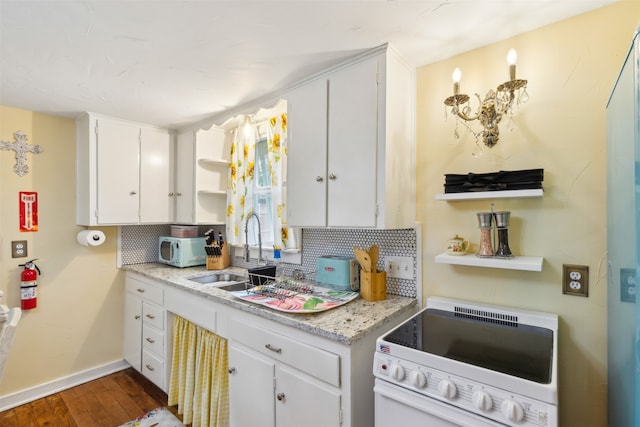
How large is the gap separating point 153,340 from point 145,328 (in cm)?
17

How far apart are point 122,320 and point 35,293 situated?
2.42 feet

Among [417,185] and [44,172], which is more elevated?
[44,172]

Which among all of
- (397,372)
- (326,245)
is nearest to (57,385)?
(326,245)

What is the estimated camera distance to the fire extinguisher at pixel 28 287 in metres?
2.35

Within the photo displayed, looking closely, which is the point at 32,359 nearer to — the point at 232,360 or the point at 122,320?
the point at 122,320

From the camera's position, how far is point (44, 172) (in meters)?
2.50

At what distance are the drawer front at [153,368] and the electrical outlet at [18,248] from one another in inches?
47.7

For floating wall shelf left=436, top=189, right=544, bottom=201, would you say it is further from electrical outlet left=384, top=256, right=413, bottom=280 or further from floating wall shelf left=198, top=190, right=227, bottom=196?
floating wall shelf left=198, top=190, right=227, bottom=196

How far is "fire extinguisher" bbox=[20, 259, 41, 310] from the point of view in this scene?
2.35m

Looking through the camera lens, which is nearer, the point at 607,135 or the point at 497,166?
the point at 607,135

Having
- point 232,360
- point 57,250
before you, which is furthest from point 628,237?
point 57,250

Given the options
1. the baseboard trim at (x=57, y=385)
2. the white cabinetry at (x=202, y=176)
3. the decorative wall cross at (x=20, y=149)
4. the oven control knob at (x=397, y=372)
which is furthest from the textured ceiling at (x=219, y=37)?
the baseboard trim at (x=57, y=385)

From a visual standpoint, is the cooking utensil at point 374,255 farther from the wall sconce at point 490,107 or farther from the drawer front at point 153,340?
the drawer front at point 153,340

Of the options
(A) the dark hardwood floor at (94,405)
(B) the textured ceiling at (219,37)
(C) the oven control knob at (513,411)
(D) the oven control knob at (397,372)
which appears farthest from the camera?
(A) the dark hardwood floor at (94,405)
